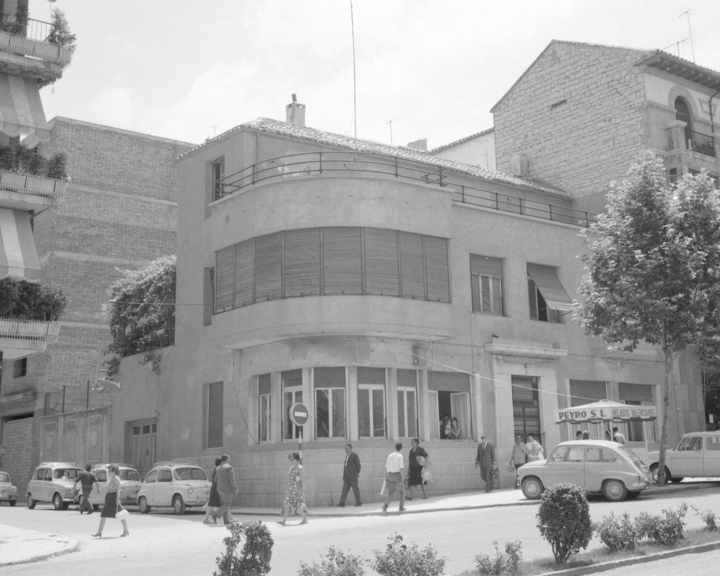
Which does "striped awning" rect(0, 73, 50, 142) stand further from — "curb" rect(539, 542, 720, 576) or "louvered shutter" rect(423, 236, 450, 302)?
"curb" rect(539, 542, 720, 576)

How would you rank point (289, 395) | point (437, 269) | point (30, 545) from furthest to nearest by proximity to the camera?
point (437, 269) → point (289, 395) → point (30, 545)

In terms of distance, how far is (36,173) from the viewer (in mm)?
25375

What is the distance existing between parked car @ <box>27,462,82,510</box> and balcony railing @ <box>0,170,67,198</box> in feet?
34.4

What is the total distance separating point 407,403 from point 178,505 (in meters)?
7.17

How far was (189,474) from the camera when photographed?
1006 inches

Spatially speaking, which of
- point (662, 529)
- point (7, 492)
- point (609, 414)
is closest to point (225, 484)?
point (662, 529)

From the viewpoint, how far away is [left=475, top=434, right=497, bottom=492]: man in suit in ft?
83.4

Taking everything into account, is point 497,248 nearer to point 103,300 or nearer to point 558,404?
point 558,404

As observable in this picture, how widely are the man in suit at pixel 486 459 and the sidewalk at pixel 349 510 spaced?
1.22 feet

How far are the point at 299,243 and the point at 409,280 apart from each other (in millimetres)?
3407

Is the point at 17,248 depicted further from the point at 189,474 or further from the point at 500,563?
the point at 500,563

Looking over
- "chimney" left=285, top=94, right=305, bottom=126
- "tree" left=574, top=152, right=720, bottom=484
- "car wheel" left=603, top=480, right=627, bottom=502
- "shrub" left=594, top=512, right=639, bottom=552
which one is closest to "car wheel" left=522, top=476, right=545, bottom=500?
"car wheel" left=603, top=480, right=627, bottom=502

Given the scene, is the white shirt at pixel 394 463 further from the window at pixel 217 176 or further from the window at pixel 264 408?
the window at pixel 217 176

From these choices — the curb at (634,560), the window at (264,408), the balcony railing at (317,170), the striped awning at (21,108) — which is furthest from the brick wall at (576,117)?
the curb at (634,560)
